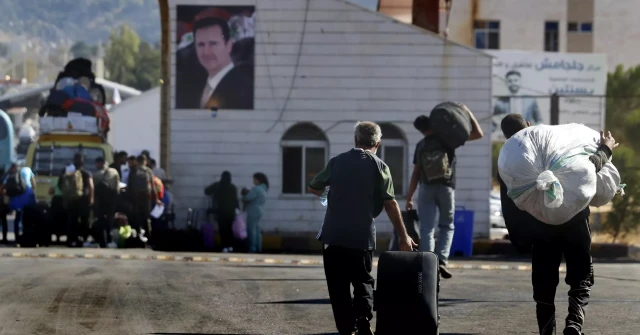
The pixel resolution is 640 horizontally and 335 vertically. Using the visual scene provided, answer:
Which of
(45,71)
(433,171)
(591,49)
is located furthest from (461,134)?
(45,71)

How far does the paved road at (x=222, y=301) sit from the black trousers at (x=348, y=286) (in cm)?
64

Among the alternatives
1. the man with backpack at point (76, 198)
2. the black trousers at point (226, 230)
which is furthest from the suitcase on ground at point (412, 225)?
the man with backpack at point (76, 198)

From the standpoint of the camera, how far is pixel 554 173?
7820mm

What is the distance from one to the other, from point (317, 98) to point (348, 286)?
16019 mm

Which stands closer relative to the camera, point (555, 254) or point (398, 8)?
point (555, 254)

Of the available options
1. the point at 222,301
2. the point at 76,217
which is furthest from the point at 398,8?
the point at 222,301

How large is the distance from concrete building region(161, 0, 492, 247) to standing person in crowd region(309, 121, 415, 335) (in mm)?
15613

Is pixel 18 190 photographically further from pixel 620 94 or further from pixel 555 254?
pixel 620 94

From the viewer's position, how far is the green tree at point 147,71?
139m

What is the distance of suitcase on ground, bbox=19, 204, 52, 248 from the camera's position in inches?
814

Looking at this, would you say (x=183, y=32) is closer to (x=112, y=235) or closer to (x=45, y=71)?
(x=112, y=235)

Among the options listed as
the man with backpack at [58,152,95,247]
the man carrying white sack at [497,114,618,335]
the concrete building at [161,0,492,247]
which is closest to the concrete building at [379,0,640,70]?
the concrete building at [161,0,492,247]

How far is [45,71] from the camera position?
17212 centimetres

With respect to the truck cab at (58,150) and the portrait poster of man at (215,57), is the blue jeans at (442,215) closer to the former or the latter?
the portrait poster of man at (215,57)
